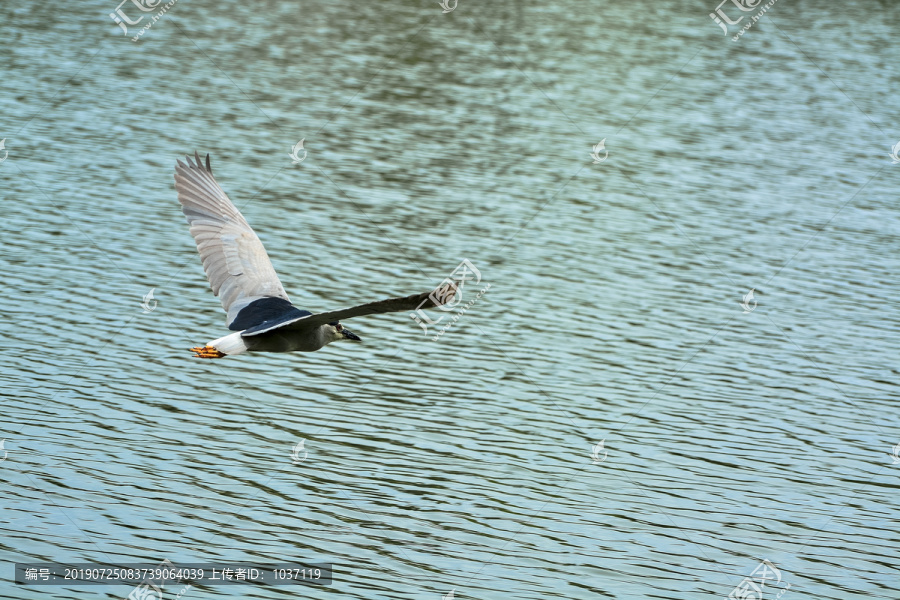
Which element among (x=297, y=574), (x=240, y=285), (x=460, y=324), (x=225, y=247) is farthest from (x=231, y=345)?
(x=460, y=324)

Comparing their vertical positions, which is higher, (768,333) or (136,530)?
(136,530)

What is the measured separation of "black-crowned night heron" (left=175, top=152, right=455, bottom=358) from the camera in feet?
37.4

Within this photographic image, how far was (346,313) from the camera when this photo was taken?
9734mm

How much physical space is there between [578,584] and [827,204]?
18447 millimetres

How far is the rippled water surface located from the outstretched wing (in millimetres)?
2675

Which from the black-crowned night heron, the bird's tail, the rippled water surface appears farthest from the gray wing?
the rippled water surface

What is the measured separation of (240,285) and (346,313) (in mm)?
3316

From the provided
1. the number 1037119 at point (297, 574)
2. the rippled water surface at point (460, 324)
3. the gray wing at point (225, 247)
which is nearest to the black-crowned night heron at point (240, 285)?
the gray wing at point (225, 247)

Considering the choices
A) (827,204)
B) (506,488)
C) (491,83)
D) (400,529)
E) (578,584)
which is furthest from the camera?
(491,83)

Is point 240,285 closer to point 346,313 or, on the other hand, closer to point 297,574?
point 297,574

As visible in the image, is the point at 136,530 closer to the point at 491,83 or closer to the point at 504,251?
the point at 504,251

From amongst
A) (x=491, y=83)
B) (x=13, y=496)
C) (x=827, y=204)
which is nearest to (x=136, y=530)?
(x=13, y=496)

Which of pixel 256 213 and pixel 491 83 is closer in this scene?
pixel 256 213

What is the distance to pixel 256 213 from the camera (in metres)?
25.1
